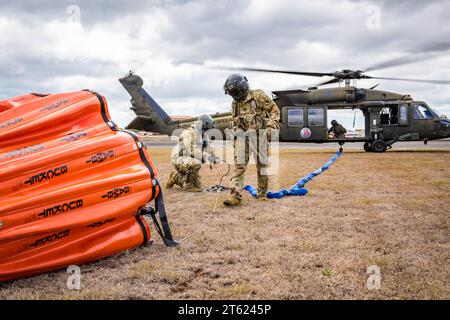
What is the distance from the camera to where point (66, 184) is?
3912mm

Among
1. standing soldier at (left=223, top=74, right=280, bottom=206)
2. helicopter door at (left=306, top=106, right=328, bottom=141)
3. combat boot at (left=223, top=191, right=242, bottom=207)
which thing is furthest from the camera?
helicopter door at (left=306, top=106, right=328, bottom=141)

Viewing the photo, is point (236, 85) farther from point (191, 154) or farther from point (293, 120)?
point (293, 120)

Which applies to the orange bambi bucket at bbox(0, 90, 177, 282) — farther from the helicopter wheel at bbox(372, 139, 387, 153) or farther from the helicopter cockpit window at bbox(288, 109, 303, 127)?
the helicopter wheel at bbox(372, 139, 387, 153)

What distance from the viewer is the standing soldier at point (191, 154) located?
30.4 feet

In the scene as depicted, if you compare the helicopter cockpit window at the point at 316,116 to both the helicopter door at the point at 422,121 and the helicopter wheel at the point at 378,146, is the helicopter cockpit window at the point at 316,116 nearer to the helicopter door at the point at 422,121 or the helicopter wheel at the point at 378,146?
the helicopter wheel at the point at 378,146

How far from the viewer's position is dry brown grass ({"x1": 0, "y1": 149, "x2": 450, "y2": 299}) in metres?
3.35

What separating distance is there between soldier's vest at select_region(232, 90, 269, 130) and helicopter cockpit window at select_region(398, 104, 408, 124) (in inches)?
610

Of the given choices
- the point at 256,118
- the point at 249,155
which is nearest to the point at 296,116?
the point at 256,118

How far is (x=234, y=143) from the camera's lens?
7.87 m

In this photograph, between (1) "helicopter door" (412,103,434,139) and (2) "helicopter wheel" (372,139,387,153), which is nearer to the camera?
(1) "helicopter door" (412,103,434,139)

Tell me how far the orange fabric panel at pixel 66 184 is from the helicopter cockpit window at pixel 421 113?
1978 cm

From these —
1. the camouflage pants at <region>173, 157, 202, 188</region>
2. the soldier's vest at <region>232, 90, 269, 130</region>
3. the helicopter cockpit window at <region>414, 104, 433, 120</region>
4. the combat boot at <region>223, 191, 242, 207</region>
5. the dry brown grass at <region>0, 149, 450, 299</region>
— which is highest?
the helicopter cockpit window at <region>414, 104, 433, 120</region>

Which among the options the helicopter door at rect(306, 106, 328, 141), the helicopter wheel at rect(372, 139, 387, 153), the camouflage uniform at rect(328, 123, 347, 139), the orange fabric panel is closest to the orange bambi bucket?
the orange fabric panel

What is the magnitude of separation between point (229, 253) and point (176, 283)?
3.12 feet
